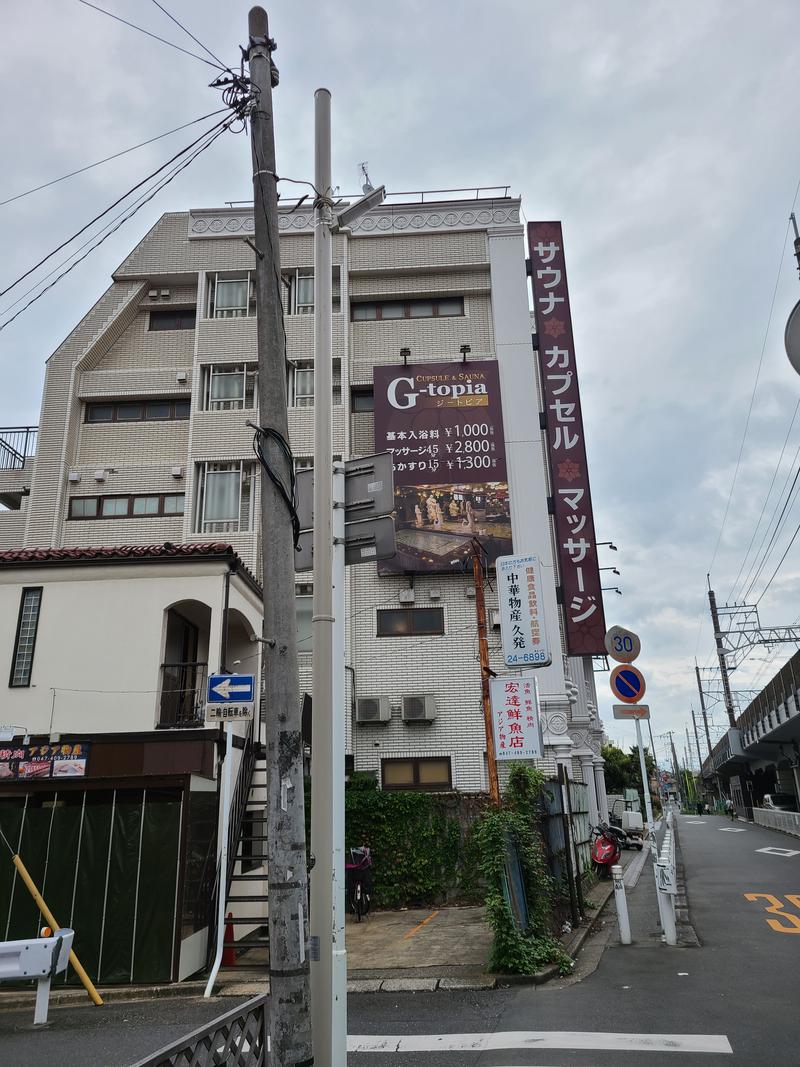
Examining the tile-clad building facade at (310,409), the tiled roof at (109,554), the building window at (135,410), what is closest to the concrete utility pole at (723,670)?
the tile-clad building facade at (310,409)

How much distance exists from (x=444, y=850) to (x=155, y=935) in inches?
314

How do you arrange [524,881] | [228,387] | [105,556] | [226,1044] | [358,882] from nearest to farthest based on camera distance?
[226,1044] → [524,881] → [105,556] → [358,882] → [228,387]

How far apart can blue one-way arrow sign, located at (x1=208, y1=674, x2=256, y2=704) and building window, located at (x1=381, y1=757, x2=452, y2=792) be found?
10.9m

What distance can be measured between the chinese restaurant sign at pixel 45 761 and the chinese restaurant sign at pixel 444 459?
1119 cm

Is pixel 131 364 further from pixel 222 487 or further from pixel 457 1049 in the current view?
pixel 457 1049

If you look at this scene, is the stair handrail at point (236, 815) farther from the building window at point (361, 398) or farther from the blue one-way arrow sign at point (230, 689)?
the building window at point (361, 398)

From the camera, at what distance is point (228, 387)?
23.4 metres

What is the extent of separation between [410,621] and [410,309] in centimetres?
1000

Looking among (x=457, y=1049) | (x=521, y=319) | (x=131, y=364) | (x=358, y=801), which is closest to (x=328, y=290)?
(x=457, y=1049)

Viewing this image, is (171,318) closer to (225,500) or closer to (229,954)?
(225,500)

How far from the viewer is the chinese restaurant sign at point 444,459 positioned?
21.2 m

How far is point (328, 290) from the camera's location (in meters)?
6.94

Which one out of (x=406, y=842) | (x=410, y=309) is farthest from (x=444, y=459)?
(x=406, y=842)

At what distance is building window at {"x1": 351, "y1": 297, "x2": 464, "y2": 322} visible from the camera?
24.6 metres
